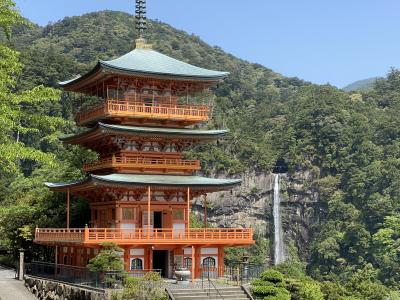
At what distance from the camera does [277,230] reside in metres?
80.7

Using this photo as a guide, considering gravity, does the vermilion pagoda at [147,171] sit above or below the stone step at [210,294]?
above

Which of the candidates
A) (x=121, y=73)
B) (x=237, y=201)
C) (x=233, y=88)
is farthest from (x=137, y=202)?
(x=233, y=88)

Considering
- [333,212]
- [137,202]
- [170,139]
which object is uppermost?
[170,139]

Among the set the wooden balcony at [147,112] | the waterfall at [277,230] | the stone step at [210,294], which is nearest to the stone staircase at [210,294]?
the stone step at [210,294]

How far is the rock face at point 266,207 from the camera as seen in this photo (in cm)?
8038

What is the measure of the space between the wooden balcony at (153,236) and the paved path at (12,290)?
281cm

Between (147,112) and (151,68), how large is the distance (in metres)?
2.38

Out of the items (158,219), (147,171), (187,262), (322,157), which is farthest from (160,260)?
(322,157)

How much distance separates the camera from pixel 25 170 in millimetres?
84375

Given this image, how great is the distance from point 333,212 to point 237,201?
1197 cm

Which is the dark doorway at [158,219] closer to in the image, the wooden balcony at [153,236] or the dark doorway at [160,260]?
the wooden balcony at [153,236]

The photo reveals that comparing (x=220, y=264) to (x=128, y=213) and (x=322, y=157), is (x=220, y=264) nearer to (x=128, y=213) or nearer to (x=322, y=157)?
(x=128, y=213)

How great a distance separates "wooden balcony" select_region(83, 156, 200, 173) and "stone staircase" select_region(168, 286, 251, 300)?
27.0ft

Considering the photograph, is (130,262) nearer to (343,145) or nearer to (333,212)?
(333,212)
